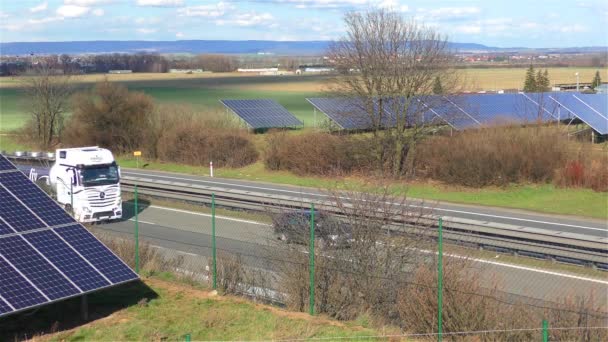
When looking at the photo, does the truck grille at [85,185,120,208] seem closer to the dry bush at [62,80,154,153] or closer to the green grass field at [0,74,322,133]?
the dry bush at [62,80,154,153]

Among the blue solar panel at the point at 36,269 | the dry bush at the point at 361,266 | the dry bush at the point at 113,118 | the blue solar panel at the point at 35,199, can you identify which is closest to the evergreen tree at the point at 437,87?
the dry bush at the point at 113,118

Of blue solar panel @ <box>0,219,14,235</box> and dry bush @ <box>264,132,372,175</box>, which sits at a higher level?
blue solar panel @ <box>0,219,14,235</box>

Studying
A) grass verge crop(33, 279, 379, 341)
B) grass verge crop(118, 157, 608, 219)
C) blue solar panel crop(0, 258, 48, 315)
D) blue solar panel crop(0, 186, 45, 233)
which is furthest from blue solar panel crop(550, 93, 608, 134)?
blue solar panel crop(0, 258, 48, 315)

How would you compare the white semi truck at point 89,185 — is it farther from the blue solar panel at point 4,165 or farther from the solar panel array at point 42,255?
the solar panel array at point 42,255

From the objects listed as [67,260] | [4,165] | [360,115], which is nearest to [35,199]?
[4,165]

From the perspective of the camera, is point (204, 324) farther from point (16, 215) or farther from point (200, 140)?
point (200, 140)

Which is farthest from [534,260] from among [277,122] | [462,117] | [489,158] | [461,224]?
[277,122]
